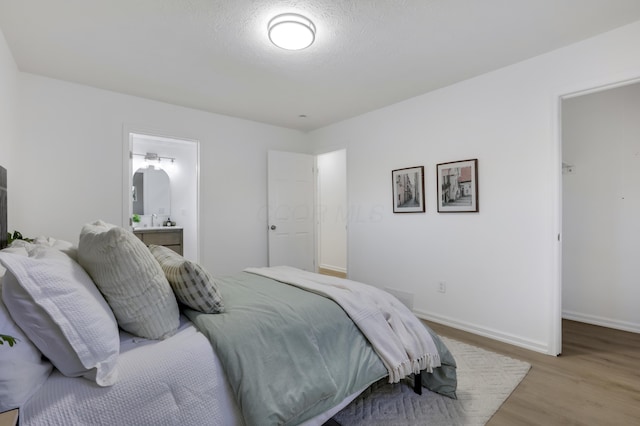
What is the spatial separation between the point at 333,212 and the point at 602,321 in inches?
159

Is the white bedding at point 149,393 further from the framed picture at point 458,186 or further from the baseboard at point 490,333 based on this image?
the framed picture at point 458,186

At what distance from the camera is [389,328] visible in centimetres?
186

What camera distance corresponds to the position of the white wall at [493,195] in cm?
261

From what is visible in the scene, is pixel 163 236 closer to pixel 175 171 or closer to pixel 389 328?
pixel 175 171

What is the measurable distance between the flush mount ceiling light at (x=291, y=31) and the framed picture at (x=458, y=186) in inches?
74.5

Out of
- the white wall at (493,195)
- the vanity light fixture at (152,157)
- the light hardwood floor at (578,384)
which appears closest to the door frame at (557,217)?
the white wall at (493,195)

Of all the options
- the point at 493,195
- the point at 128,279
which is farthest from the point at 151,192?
the point at 493,195

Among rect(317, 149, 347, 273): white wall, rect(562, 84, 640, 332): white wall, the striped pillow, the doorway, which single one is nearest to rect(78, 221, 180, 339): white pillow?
the striped pillow

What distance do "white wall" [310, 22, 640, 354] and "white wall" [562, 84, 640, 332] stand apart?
3.87 ft

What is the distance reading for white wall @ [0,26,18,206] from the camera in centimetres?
231

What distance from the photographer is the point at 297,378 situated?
1.44 m

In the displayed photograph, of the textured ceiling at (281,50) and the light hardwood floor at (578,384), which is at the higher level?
the textured ceiling at (281,50)

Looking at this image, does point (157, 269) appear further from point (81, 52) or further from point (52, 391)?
point (81, 52)

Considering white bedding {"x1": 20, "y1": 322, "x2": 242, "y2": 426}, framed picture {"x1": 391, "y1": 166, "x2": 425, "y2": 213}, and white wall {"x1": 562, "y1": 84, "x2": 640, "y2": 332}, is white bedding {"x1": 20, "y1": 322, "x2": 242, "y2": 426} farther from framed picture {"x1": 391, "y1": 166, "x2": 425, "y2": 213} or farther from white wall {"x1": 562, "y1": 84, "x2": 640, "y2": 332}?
white wall {"x1": 562, "y1": 84, "x2": 640, "y2": 332}
